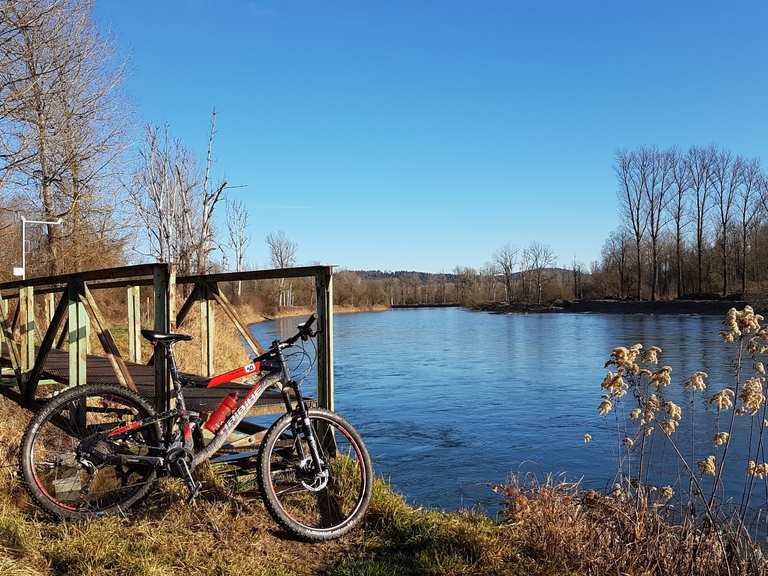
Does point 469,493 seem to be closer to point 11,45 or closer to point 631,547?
point 631,547

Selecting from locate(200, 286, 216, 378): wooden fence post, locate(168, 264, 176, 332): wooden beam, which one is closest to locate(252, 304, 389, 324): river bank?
locate(200, 286, 216, 378): wooden fence post

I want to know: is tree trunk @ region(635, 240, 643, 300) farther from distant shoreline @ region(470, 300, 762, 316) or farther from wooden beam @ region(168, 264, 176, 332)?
wooden beam @ region(168, 264, 176, 332)

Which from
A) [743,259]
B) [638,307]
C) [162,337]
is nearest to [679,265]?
[743,259]

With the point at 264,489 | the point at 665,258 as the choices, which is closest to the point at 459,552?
the point at 264,489

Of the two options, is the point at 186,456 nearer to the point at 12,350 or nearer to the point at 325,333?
the point at 325,333

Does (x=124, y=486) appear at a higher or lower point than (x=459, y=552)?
higher

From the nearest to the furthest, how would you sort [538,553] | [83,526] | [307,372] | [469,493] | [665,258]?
[83,526] → [538,553] → [307,372] → [469,493] → [665,258]

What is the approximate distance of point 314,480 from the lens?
13.0 ft

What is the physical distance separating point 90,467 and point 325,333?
5.52ft

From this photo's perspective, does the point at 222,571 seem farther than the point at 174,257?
No

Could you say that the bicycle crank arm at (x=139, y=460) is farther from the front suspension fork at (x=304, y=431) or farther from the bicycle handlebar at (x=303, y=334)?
the bicycle handlebar at (x=303, y=334)

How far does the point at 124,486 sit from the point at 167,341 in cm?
87

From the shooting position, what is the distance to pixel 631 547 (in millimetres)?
4031

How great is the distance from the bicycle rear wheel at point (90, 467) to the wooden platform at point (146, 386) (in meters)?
0.62
